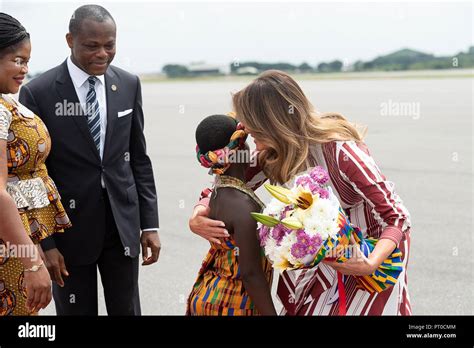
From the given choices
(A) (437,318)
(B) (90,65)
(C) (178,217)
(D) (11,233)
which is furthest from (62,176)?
(C) (178,217)

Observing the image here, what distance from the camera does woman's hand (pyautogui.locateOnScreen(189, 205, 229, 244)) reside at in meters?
3.33

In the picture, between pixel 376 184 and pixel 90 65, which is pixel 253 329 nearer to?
pixel 376 184

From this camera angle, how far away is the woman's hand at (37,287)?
10.8 feet

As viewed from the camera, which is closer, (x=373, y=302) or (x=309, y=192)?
(x=309, y=192)

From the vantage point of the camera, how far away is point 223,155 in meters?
3.35

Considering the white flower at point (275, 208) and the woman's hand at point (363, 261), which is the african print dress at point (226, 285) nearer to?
the white flower at point (275, 208)

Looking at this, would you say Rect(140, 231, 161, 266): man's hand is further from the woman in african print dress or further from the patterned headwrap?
the patterned headwrap

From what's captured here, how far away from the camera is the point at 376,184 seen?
3.29 m

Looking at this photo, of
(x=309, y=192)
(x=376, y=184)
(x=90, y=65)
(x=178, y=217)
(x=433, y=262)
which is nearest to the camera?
(x=309, y=192)

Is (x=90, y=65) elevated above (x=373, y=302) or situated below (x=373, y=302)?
above

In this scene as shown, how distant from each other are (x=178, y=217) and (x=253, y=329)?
6.08 m

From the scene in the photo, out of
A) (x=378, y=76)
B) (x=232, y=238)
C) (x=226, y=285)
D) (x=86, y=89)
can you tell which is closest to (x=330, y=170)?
(x=232, y=238)

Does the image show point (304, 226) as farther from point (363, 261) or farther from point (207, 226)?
point (207, 226)

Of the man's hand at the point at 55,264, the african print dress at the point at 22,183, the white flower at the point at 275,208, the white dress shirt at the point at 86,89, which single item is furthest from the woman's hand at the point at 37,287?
the white flower at the point at 275,208
